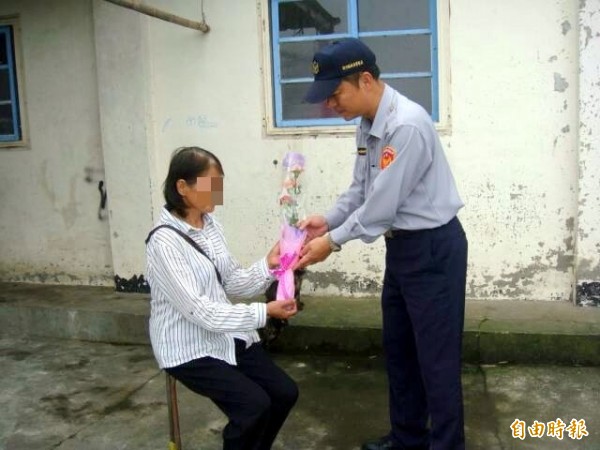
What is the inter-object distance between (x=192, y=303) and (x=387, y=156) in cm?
94

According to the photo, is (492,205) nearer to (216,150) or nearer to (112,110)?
(216,150)

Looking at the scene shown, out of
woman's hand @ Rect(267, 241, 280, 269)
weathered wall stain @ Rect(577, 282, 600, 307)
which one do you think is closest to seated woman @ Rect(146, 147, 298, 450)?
woman's hand @ Rect(267, 241, 280, 269)

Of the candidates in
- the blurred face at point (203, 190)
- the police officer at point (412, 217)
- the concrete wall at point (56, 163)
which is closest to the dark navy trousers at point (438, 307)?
the police officer at point (412, 217)

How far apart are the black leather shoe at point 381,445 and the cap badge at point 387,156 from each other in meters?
1.37

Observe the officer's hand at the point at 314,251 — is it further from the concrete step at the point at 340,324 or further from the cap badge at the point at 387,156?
the concrete step at the point at 340,324

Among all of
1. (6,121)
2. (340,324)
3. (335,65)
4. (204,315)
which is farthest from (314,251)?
(6,121)

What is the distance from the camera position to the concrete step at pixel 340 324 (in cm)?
428

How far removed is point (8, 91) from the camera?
604 centimetres

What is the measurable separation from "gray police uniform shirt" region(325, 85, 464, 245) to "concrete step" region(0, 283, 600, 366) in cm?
185

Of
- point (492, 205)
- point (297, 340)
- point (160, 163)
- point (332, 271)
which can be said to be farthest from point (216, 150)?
point (492, 205)

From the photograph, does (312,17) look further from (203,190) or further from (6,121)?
(6,121)

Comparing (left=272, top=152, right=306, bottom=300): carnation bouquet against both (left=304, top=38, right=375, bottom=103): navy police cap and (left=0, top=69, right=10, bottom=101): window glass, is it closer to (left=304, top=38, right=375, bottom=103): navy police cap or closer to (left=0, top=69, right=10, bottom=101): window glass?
(left=304, top=38, right=375, bottom=103): navy police cap

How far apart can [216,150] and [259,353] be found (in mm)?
2681

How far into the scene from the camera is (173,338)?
104 inches
